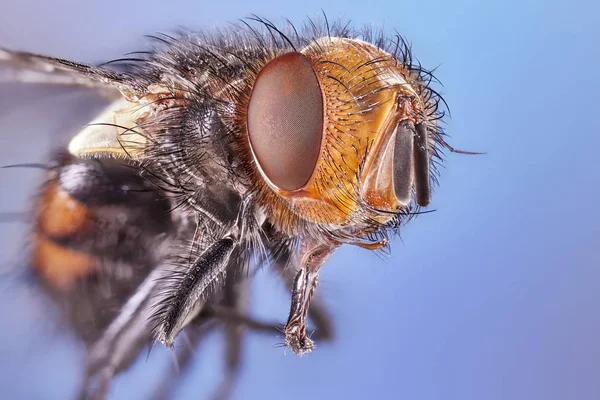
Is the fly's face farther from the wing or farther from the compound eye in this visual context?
the wing

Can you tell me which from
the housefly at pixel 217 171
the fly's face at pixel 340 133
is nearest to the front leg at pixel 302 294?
the housefly at pixel 217 171

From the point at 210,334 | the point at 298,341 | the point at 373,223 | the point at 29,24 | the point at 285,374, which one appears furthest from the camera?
the point at 285,374

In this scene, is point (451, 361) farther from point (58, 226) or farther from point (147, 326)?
point (58, 226)

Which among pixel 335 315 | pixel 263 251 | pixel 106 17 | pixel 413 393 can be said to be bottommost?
pixel 413 393

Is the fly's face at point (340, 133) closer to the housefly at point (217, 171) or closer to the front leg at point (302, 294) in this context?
the housefly at point (217, 171)

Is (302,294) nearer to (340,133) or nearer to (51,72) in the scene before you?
(340,133)

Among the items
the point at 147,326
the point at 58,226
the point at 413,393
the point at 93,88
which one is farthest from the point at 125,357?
the point at 413,393
